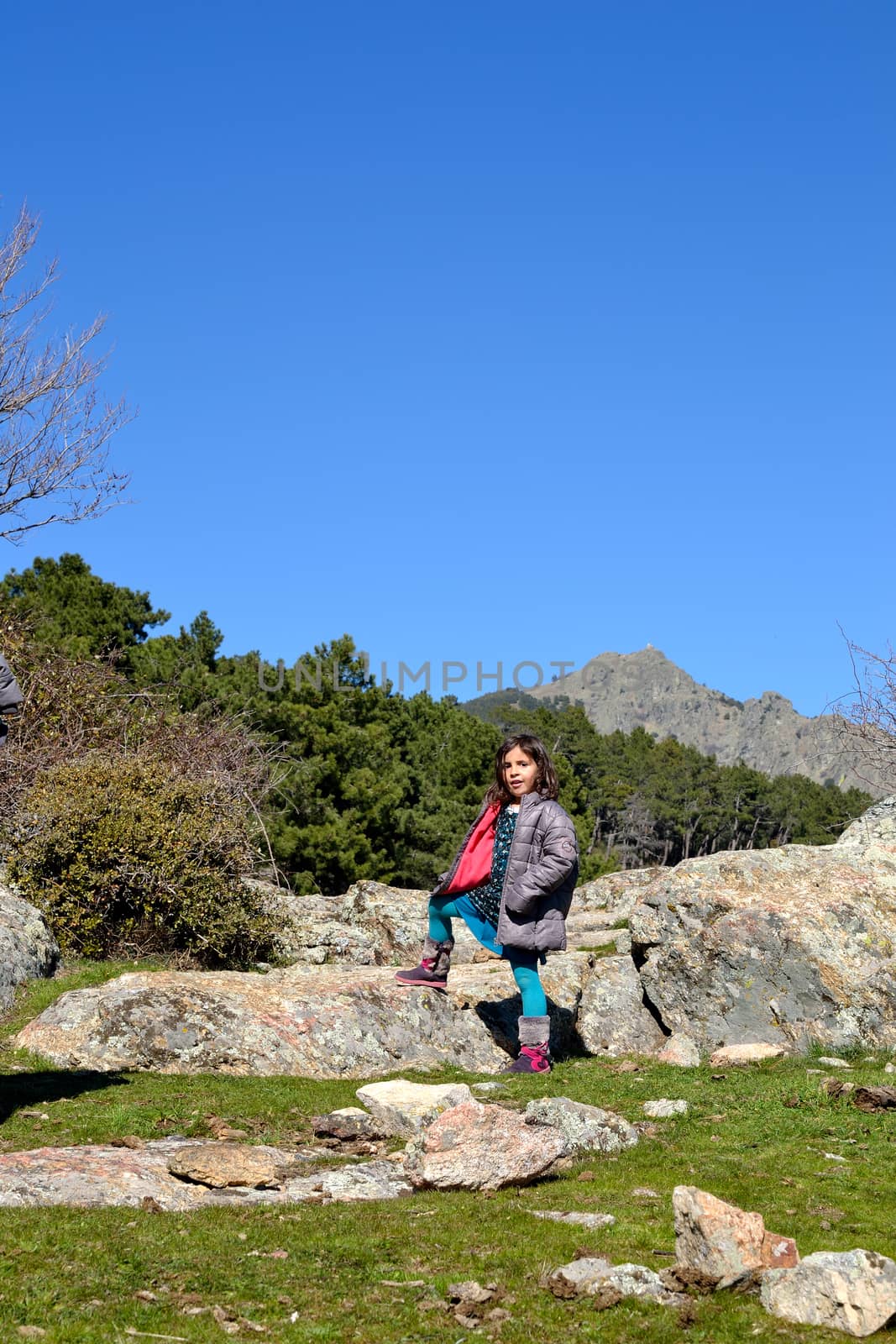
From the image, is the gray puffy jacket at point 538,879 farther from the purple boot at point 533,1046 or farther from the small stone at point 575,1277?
the small stone at point 575,1277

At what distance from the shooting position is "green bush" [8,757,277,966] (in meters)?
14.9

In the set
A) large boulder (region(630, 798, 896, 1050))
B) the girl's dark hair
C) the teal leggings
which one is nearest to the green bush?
large boulder (region(630, 798, 896, 1050))

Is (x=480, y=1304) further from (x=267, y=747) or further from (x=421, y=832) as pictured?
Result: (x=421, y=832)

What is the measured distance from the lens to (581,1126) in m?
8.09

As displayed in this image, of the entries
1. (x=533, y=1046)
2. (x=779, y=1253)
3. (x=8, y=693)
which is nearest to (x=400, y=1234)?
(x=779, y=1253)

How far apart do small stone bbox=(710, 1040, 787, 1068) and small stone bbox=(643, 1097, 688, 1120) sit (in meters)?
2.10

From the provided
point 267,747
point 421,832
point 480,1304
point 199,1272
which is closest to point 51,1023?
point 199,1272

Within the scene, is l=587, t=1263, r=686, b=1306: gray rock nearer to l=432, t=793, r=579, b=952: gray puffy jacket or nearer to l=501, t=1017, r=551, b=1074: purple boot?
l=432, t=793, r=579, b=952: gray puffy jacket

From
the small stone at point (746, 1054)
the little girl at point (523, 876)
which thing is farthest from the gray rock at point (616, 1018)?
the little girl at point (523, 876)

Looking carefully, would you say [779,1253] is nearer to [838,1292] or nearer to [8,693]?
[838,1292]

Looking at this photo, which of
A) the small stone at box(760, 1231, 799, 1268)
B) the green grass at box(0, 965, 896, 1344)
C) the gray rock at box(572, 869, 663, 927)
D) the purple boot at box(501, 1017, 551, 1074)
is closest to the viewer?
the green grass at box(0, 965, 896, 1344)

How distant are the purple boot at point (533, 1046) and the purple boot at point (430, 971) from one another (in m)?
1.46

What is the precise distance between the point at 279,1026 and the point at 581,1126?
393cm

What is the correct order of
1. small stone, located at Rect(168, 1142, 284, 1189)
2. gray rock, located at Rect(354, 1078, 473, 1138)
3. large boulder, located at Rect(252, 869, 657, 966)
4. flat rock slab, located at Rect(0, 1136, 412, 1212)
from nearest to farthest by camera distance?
1. flat rock slab, located at Rect(0, 1136, 412, 1212)
2. small stone, located at Rect(168, 1142, 284, 1189)
3. gray rock, located at Rect(354, 1078, 473, 1138)
4. large boulder, located at Rect(252, 869, 657, 966)
